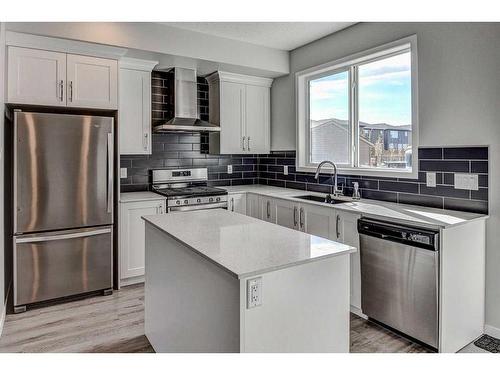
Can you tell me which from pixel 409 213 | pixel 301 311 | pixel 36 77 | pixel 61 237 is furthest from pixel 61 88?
pixel 409 213

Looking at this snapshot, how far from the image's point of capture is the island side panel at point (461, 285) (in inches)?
90.2

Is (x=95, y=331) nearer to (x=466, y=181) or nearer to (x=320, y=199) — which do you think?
(x=320, y=199)

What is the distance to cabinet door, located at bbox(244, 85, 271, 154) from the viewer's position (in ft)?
15.2

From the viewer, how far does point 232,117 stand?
449cm

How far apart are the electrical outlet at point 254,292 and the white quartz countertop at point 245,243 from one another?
0.04m

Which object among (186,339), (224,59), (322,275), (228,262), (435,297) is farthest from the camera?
(224,59)

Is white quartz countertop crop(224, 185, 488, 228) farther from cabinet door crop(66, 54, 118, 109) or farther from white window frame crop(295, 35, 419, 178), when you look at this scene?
cabinet door crop(66, 54, 118, 109)

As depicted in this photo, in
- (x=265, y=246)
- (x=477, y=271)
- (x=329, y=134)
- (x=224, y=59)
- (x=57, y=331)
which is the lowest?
(x=57, y=331)

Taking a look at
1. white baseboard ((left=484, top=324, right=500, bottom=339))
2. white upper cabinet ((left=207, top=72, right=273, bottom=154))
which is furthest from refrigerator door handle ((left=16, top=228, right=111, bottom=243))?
white baseboard ((left=484, top=324, right=500, bottom=339))

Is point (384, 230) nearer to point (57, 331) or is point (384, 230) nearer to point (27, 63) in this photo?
point (57, 331)

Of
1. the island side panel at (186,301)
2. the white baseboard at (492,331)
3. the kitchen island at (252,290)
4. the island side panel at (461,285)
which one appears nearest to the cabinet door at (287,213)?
the kitchen island at (252,290)
